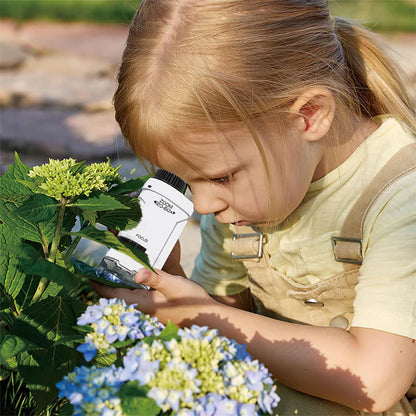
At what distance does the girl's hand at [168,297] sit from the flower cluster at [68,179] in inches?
10.0

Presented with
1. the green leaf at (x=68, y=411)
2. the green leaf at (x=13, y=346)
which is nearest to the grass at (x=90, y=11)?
the green leaf at (x=13, y=346)

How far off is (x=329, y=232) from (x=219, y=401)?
85 cm

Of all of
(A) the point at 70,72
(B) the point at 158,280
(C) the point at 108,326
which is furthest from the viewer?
(A) the point at 70,72

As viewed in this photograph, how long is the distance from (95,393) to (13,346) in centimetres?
25

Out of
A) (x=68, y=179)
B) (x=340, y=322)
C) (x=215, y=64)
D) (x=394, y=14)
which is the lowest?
(x=394, y=14)

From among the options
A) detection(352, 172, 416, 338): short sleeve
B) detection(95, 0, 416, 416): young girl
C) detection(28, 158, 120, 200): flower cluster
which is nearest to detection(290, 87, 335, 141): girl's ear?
detection(95, 0, 416, 416): young girl

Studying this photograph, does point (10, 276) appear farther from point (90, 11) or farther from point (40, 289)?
point (90, 11)

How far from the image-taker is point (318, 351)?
1.38m

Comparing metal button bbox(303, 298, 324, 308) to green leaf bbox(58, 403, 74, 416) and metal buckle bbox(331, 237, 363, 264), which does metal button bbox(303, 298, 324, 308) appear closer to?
metal buckle bbox(331, 237, 363, 264)

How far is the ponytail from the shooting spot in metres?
1.70

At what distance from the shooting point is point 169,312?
1.42 m

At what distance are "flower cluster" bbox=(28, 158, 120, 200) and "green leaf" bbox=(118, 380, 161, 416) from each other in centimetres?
42

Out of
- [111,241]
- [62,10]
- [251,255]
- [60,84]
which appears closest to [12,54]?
[60,84]

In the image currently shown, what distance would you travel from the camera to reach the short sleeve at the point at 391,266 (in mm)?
1396
